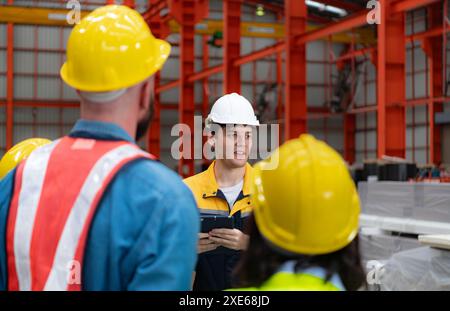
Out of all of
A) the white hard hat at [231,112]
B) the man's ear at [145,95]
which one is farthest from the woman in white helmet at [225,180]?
the man's ear at [145,95]

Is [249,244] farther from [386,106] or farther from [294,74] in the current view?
[294,74]

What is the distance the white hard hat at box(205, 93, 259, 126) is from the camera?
3.93 m

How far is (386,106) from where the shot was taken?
1145cm

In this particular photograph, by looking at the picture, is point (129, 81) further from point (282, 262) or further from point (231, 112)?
point (231, 112)

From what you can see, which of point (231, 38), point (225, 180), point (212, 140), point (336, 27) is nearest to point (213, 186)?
point (225, 180)

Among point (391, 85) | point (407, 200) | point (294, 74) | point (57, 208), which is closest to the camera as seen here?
point (57, 208)

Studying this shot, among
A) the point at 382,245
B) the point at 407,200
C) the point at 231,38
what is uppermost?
the point at 231,38

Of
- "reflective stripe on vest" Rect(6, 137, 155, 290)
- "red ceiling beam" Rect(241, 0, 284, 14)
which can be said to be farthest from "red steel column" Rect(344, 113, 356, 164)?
"reflective stripe on vest" Rect(6, 137, 155, 290)

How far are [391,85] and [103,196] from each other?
1059 cm

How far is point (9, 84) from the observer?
26562 mm

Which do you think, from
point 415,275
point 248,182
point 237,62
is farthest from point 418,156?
point 248,182

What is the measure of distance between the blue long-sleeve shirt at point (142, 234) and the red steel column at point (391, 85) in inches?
401

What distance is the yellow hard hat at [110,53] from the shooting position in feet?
6.14
